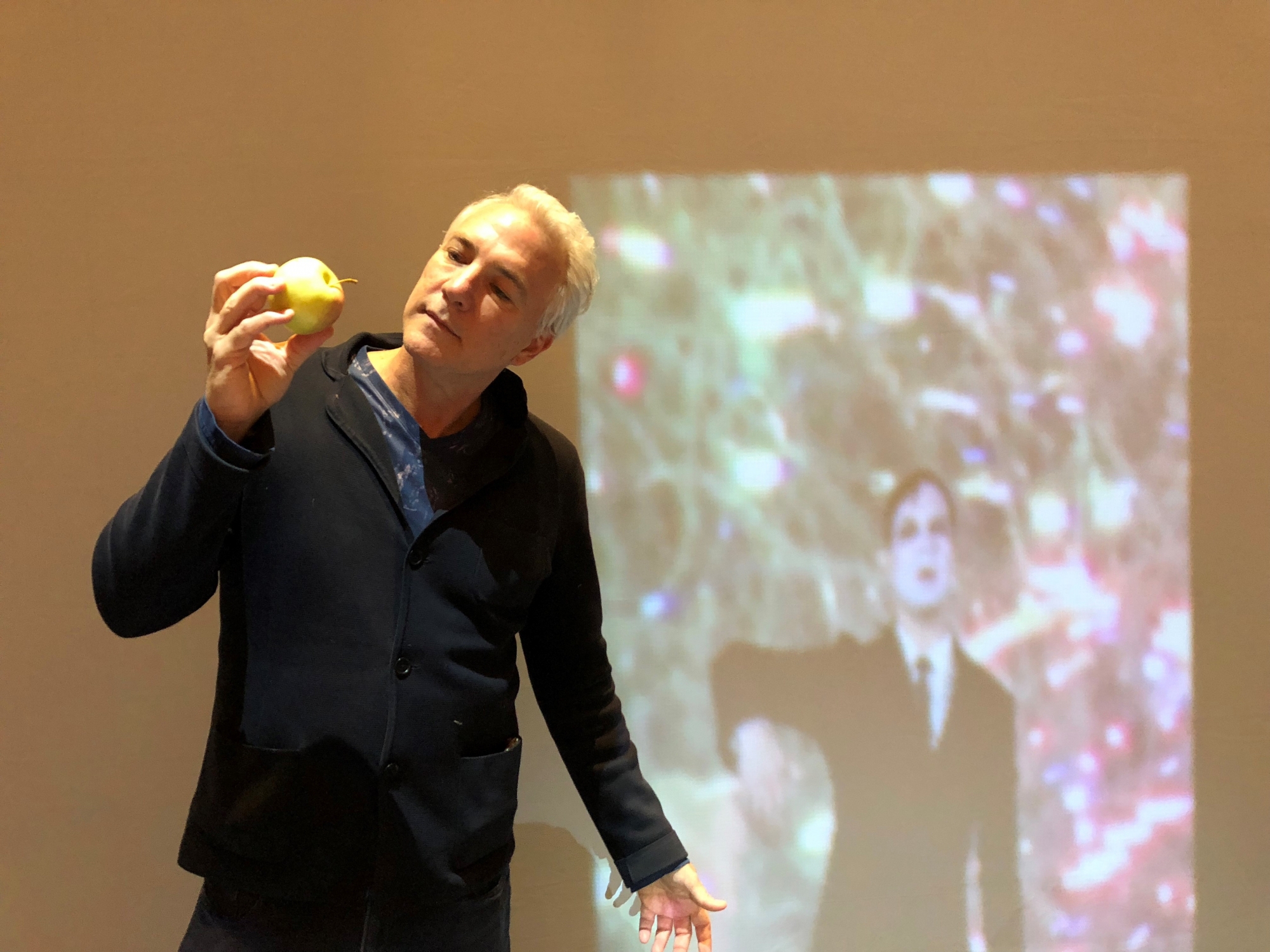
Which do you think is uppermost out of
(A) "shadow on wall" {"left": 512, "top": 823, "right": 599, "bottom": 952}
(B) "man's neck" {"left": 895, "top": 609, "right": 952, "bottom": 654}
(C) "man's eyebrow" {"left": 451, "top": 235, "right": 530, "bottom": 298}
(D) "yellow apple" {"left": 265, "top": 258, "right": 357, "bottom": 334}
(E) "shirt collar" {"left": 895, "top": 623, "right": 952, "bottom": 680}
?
(C) "man's eyebrow" {"left": 451, "top": 235, "right": 530, "bottom": 298}

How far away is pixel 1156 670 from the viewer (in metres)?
1.88

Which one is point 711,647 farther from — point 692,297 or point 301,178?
point 301,178

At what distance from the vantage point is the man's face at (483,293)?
4.01 feet

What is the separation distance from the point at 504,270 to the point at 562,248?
0.31 ft

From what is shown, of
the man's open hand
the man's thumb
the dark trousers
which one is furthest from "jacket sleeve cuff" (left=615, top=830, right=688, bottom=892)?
the man's thumb

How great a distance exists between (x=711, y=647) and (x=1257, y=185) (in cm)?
135

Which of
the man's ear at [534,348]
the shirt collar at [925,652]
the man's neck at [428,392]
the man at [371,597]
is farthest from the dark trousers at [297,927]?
the shirt collar at [925,652]

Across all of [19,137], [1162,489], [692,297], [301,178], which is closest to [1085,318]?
[1162,489]

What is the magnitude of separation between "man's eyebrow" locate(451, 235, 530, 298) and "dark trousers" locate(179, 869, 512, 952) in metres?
0.78

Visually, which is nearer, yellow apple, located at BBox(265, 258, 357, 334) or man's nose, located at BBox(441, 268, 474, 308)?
yellow apple, located at BBox(265, 258, 357, 334)

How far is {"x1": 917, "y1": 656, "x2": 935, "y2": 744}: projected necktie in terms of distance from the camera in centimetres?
182

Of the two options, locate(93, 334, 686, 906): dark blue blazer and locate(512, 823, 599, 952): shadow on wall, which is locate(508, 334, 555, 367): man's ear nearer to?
locate(93, 334, 686, 906): dark blue blazer

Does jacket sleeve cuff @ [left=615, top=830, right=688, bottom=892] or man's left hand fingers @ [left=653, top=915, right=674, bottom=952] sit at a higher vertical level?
jacket sleeve cuff @ [left=615, top=830, right=688, bottom=892]

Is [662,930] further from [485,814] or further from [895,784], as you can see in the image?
[895,784]
